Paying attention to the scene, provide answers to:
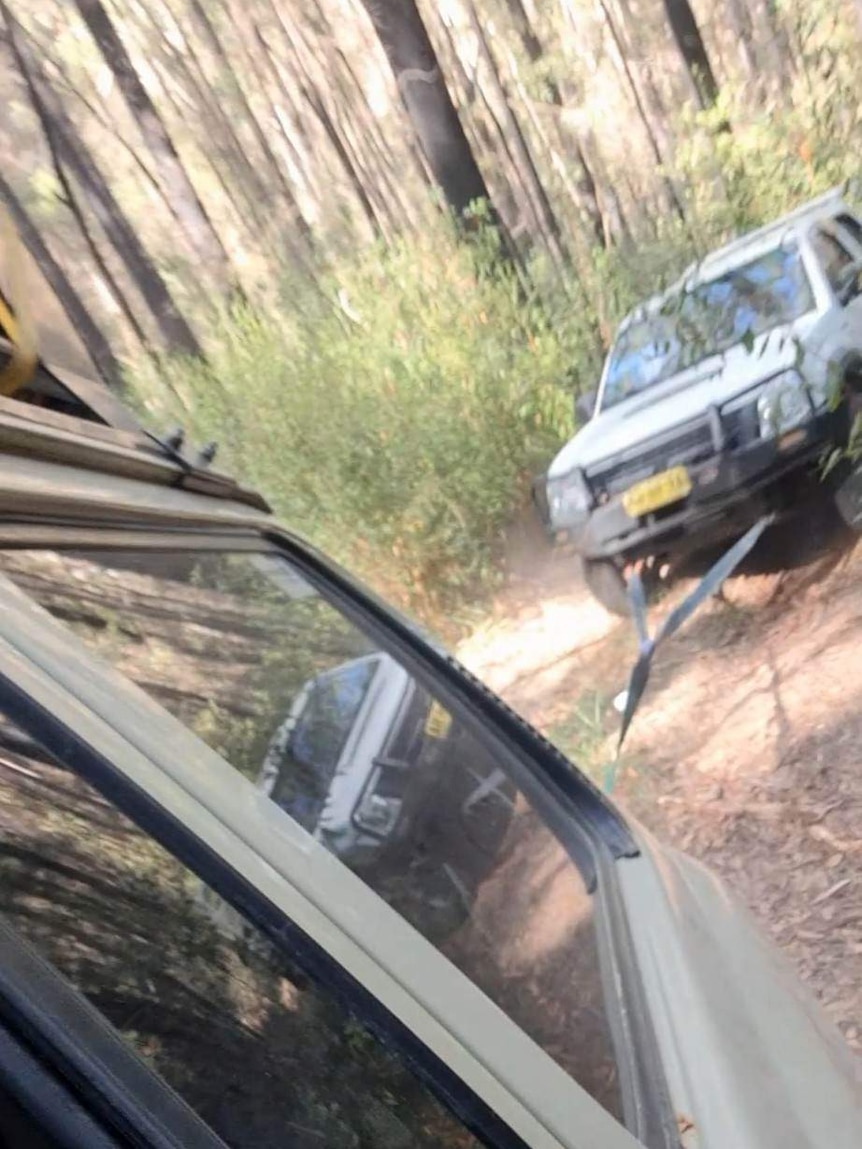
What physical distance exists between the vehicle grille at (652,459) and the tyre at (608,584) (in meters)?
0.45

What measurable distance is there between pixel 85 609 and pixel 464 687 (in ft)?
3.09

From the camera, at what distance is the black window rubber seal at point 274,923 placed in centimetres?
83

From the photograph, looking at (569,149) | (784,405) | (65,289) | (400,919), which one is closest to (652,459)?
(784,405)

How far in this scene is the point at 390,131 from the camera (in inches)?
358

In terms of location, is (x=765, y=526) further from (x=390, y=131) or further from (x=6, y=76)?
(x=6, y=76)

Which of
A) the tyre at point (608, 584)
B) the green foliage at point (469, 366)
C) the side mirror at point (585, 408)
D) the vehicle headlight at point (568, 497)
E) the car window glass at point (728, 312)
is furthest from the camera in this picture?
the green foliage at point (469, 366)

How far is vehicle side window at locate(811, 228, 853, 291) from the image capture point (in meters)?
5.64

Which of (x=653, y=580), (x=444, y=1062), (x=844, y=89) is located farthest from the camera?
(x=844, y=89)

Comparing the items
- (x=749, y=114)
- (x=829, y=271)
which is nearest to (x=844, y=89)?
(x=749, y=114)

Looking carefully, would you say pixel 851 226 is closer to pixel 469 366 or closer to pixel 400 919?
pixel 469 366

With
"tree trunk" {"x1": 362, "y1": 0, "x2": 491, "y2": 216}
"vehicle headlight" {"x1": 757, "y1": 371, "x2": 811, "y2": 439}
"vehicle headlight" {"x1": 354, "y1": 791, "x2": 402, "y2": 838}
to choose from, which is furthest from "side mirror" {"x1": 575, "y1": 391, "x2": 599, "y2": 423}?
"vehicle headlight" {"x1": 354, "y1": 791, "x2": 402, "y2": 838}

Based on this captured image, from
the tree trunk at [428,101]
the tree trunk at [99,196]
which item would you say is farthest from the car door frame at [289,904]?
the tree trunk at [99,196]

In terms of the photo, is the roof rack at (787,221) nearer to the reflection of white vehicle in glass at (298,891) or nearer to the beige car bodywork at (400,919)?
the reflection of white vehicle in glass at (298,891)

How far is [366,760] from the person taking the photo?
62.5 inches
